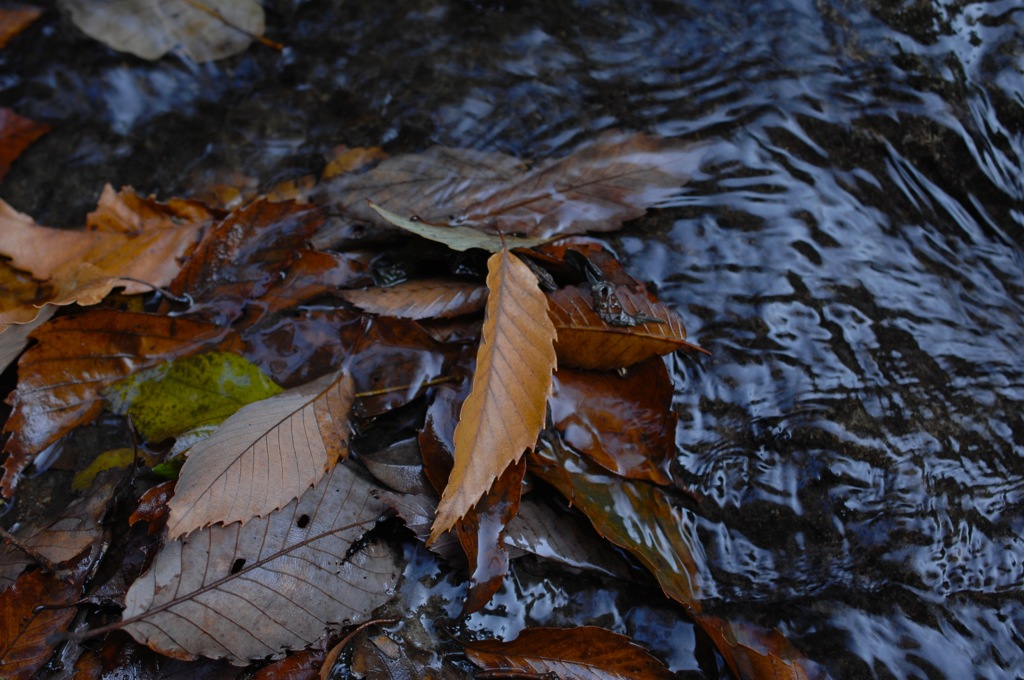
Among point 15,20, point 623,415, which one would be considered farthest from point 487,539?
point 15,20

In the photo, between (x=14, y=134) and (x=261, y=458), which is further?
(x=14, y=134)

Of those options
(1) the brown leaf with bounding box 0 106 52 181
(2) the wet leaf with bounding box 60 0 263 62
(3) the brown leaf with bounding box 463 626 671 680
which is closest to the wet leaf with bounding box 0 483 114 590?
(3) the brown leaf with bounding box 463 626 671 680

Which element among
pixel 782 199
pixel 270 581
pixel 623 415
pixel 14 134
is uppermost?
pixel 782 199

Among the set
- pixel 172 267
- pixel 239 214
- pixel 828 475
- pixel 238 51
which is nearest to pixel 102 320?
pixel 172 267

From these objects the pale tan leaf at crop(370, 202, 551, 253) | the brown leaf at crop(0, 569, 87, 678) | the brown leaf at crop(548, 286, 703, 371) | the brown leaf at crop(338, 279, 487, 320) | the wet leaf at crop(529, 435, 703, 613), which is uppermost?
the pale tan leaf at crop(370, 202, 551, 253)

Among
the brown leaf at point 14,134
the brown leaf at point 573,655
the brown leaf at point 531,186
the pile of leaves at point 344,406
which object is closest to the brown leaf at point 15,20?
the brown leaf at point 14,134

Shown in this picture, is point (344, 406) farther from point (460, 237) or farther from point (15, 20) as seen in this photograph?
point (15, 20)

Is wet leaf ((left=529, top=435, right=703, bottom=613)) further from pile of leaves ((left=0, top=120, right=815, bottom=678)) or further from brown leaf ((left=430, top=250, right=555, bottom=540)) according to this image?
brown leaf ((left=430, top=250, right=555, bottom=540))
